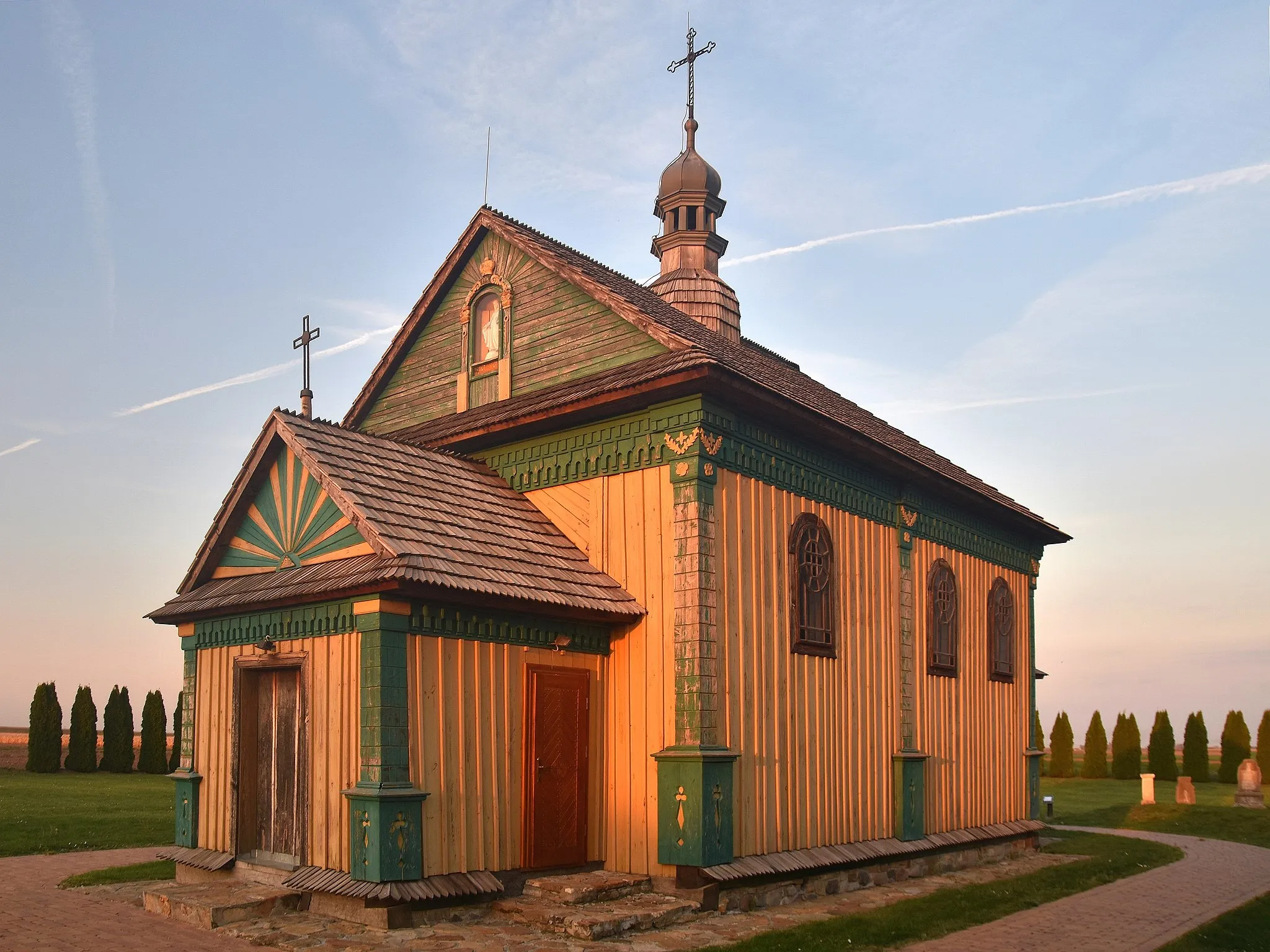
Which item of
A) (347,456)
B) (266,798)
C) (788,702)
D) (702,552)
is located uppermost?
(347,456)

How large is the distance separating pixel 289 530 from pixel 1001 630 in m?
11.3

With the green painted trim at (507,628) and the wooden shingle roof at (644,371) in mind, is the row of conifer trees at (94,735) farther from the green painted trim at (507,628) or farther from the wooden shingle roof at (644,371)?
the green painted trim at (507,628)

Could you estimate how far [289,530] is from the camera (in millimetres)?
11305

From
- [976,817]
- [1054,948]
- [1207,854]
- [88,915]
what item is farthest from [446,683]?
[1207,854]

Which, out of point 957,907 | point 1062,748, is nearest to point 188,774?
point 957,907

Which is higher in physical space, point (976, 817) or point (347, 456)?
point (347, 456)

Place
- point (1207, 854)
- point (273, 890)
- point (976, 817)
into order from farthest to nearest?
point (1207, 854) → point (976, 817) → point (273, 890)

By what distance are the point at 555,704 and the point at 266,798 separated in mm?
2917

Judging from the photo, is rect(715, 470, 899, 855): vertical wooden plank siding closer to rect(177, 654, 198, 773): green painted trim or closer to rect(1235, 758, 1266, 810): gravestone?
rect(177, 654, 198, 773): green painted trim

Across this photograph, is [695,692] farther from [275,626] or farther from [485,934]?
[275,626]

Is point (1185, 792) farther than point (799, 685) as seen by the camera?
Yes

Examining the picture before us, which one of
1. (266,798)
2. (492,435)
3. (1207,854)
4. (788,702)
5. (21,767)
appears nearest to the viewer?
(266,798)

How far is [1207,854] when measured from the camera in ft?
56.9

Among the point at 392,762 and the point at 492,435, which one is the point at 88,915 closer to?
the point at 392,762
